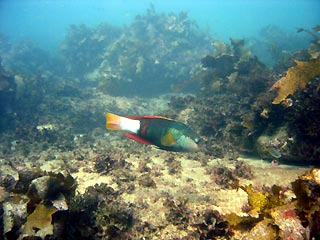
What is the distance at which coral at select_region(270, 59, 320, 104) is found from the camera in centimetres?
516

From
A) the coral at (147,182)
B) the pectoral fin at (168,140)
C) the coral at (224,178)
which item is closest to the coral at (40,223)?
the pectoral fin at (168,140)

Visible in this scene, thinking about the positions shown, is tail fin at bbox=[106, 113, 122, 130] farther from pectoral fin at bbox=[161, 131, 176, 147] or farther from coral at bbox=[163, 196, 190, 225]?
coral at bbox=[163, 196, 190, 225]

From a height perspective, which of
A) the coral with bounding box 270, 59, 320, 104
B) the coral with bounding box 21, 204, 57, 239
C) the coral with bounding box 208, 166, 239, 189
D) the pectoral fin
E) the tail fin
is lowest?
the coral with bounding box 208, 166, 239, 189

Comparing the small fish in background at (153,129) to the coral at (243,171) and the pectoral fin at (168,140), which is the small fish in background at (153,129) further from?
the coral at (243,171)

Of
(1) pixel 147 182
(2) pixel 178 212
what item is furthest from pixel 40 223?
(1) pixel 147 182

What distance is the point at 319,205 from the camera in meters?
2.46

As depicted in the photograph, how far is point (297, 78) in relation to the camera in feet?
17.3

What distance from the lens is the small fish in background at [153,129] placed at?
335cm

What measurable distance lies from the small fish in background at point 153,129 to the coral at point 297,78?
266 cm

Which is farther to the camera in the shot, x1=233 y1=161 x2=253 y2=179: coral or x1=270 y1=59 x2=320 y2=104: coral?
x1=270 y1=59 x2=320 y2=104: coral

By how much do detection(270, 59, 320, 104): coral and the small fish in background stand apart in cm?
266

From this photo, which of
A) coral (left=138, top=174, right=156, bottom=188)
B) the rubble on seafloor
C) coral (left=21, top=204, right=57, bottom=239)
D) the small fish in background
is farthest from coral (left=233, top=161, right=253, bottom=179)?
coral (left=21, top=204, right=57, bottom=239)

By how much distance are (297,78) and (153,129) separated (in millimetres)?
3553

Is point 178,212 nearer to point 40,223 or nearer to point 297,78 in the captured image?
point 40,223
